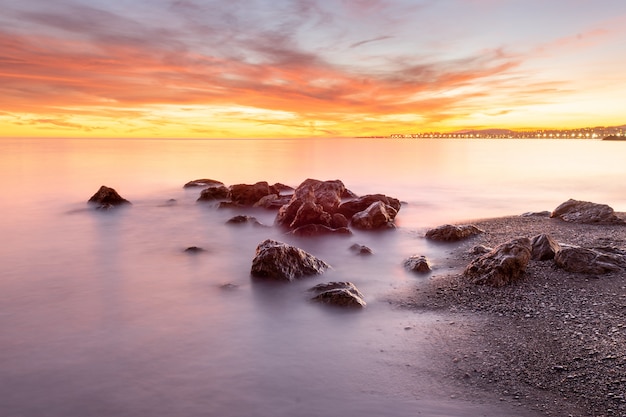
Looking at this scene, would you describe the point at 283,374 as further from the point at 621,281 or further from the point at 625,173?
the point at 625,173

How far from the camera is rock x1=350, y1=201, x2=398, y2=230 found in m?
18.0

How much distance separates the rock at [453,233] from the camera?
1492 cm

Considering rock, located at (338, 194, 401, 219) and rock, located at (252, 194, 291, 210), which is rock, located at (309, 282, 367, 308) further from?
rock, located at (252, 194, 291, 210)

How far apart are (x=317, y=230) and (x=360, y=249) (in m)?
2.75

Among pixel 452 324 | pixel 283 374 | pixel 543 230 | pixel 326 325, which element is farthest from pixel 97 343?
pixel 543 230

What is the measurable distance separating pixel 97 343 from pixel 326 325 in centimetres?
454

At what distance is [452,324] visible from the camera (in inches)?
328

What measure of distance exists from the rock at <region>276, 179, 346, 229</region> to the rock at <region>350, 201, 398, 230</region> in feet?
4.15

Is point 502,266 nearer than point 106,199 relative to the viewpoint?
Yes

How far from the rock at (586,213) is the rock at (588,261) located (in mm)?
7002

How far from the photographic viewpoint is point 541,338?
747 cm

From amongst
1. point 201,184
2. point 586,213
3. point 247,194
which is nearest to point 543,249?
point 586,213

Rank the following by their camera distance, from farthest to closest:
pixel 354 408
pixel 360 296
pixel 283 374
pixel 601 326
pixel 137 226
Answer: pixel 137 226 → pixel 360 296 → pixel 601 326 → pixel 283 374 → pixel 354 408

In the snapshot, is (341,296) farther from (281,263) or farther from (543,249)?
(543,249)
